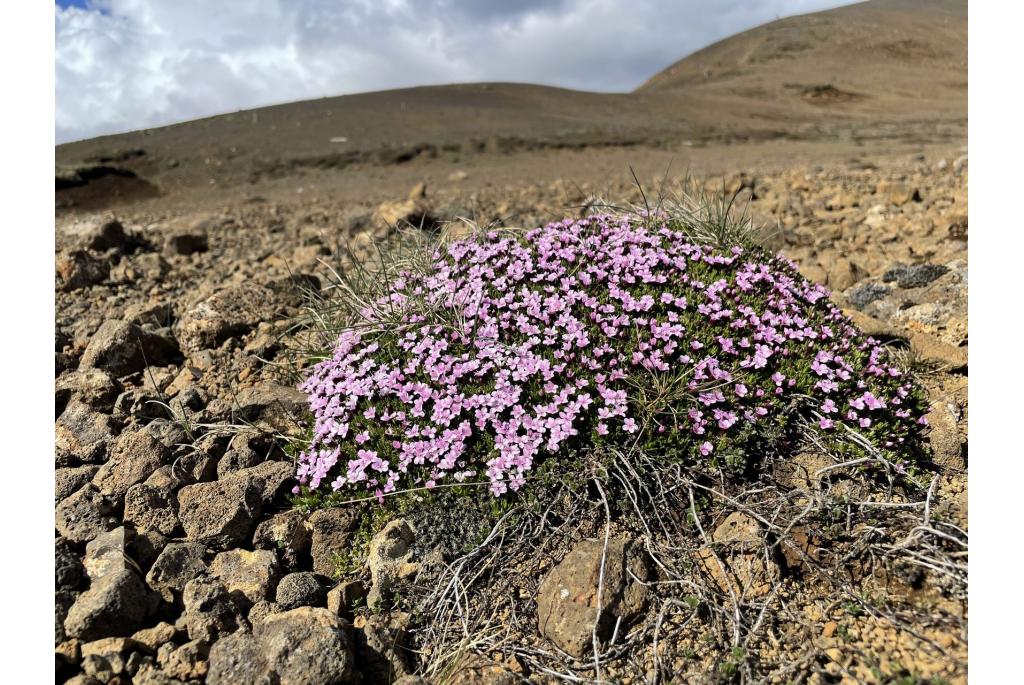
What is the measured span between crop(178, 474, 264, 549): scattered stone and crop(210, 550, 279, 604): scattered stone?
160 mm

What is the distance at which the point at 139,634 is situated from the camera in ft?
9.52

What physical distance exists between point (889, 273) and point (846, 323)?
2.11 m

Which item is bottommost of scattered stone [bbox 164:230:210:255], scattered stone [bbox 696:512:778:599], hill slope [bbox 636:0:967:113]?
scattered stone [bbox 696:512:778:599]

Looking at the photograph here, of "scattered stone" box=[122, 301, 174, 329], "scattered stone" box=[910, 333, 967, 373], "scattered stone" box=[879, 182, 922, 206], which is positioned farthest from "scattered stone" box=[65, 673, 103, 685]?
"scattered stone" box=[879, 182, 922, 206]

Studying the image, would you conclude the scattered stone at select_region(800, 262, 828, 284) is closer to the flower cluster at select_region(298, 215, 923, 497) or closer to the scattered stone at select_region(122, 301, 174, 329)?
the flower cluster at select_region(298, 215, 923, 497)

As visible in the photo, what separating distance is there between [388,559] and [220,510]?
3.11ft

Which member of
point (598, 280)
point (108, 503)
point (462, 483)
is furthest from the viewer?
point (598, 280)

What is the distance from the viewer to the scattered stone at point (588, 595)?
2914 mm

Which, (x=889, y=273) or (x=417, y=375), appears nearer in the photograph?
(x=417, y=375)

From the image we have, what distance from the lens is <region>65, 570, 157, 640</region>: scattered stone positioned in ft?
9.39

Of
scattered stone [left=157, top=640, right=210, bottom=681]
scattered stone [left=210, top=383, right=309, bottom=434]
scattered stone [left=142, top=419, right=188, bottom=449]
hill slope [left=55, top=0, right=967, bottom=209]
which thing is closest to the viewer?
scattered stone [left=157, top=640, right=210, bottom=681]

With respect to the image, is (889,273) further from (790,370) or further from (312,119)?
(312,119)

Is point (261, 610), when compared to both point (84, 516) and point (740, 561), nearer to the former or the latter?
point (84, 516)
